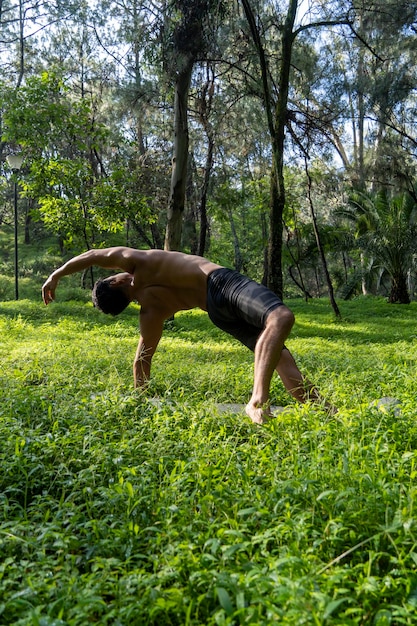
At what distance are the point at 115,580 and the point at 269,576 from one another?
1.55 feet

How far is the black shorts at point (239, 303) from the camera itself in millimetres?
3164

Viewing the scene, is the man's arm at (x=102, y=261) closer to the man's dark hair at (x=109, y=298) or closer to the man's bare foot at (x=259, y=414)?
the man's dark hair at (x=109, y=298)

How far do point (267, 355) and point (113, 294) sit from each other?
1533 millimetres

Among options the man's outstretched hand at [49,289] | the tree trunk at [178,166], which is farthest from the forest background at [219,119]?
the man's outstretched hand at [49,289]

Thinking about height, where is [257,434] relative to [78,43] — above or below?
below

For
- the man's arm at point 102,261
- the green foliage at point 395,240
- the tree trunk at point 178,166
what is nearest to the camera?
the man's arm at point 102,261

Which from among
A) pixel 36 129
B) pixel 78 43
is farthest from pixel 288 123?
pixel 78 43

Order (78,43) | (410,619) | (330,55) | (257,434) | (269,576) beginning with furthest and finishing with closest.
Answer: (78,43) < (330,55) < (257,434) < (269,576) < (410,619)

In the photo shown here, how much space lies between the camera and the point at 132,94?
1396 cm

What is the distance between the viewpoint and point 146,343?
153 inches

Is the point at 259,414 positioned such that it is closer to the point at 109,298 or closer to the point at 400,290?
the point at 109,298

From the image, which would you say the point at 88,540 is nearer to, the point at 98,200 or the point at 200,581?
the point at 200,581

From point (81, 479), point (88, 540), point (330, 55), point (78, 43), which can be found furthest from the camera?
point (78, 43)

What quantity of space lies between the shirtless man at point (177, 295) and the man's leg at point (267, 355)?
13cm
